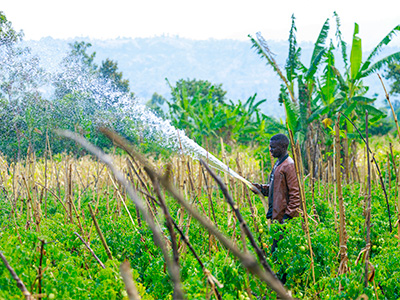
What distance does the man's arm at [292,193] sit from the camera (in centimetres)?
335

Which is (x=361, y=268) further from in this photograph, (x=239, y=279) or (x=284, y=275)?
(x=284, y=275)

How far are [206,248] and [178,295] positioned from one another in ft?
8.04

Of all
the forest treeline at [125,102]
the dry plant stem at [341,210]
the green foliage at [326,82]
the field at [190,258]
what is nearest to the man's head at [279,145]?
the field at [190,258]

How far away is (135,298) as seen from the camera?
76 centimetres

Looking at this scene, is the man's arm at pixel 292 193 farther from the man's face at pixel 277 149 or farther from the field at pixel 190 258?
the field at pixel 190 258

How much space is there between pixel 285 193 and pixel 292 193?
64mm

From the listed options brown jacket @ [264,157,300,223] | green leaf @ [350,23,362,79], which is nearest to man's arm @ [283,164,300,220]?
brown jacket @ [264,157,300,223]

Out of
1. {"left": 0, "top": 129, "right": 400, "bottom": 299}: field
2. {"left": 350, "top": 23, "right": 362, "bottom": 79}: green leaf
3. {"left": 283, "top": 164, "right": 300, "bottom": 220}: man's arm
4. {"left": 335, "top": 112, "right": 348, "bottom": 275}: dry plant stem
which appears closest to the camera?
{"left": 0, "top": 129, "right": 400, "bottom": 299}: field

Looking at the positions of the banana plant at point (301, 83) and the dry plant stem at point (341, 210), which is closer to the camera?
the dry plant stem at point (341, 210)

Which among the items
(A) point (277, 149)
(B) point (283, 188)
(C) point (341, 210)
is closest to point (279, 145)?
(A) point (277, 149)

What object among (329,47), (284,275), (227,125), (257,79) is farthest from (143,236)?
(257,79)

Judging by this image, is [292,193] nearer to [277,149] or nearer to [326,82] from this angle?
[277,149]

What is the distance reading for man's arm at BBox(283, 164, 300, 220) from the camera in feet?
11.0

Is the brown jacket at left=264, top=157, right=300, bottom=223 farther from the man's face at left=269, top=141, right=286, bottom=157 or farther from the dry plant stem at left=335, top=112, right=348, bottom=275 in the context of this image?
the dry plant stem at left=335, top=112, right=348, bottom=275
